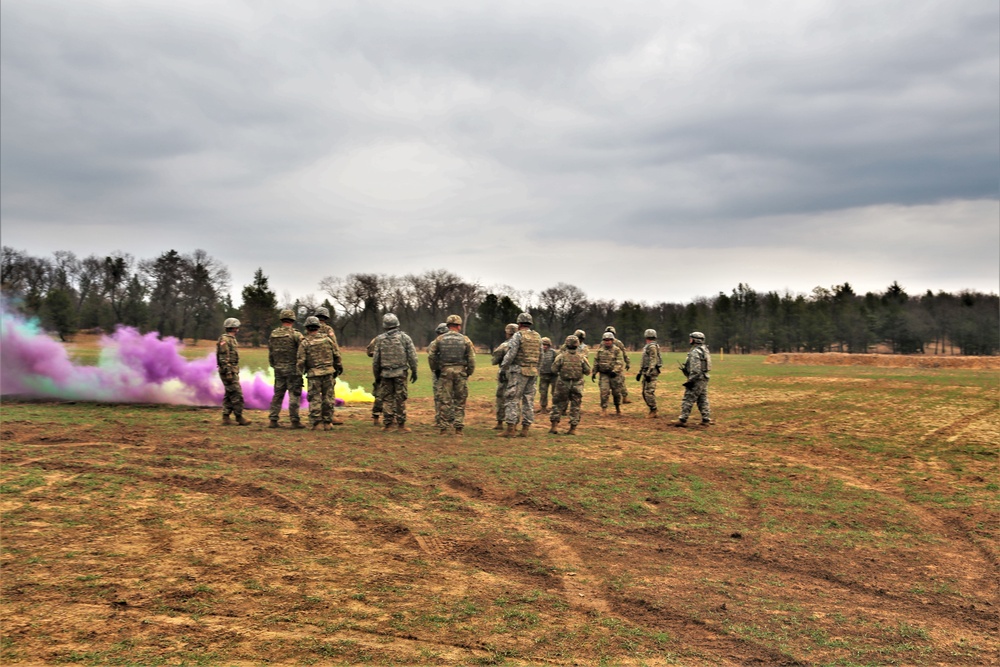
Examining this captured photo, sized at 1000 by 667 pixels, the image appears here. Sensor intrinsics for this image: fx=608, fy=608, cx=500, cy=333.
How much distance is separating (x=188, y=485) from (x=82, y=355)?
13.3 m

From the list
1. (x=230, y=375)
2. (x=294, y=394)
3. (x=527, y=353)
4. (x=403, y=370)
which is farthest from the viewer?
(x=230, y=375)

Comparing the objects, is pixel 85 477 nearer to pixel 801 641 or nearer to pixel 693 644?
pixel 693 644

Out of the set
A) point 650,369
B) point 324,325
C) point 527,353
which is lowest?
point 650,369

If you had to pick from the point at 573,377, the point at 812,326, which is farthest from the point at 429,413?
the point at 812,326

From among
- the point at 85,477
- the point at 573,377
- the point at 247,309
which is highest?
the point at 247,309

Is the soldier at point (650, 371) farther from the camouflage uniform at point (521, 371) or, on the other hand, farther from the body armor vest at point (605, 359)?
the camouflage uniform at point (521, 371)

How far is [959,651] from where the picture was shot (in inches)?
202

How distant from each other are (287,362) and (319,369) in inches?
41.5

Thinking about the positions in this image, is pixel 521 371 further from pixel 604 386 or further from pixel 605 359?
pixel 604 386

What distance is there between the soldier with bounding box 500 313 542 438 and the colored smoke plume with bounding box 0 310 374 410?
1042cm

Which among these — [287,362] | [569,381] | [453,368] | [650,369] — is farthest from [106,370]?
[650,369]

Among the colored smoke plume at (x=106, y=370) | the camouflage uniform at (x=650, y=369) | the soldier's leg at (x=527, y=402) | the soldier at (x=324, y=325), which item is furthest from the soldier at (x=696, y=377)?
the colored smoke plume at (x=106, y=370)

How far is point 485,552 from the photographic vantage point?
7039 mm

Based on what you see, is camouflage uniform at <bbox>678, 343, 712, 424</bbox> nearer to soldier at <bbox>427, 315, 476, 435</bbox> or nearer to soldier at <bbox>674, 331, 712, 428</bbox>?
soldier at <bbox>674, 331, 712, 428</bbox>
